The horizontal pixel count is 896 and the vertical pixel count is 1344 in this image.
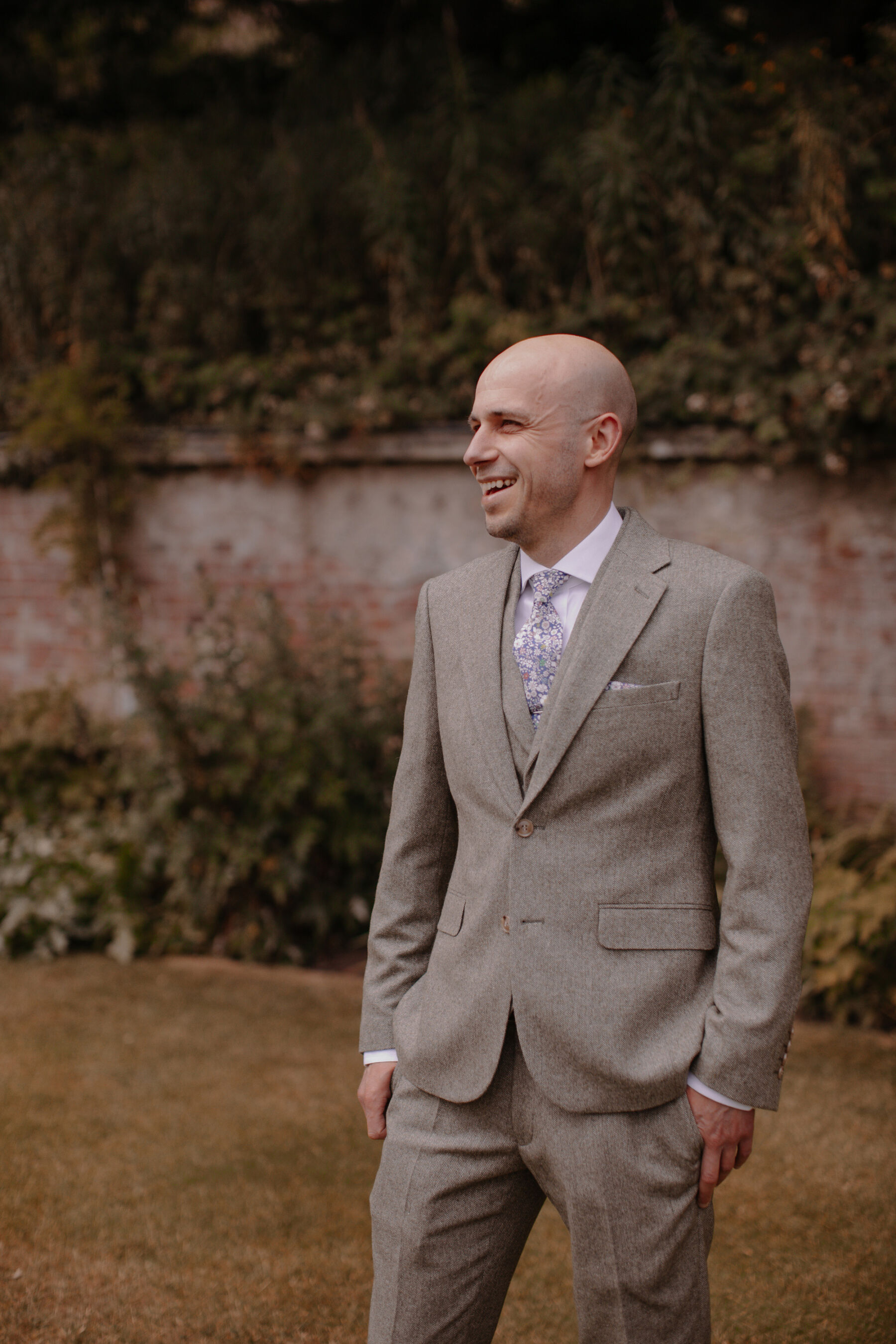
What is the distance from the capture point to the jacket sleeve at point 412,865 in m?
1.87

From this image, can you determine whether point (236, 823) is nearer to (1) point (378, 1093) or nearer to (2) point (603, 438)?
(1) point (378, 1093)

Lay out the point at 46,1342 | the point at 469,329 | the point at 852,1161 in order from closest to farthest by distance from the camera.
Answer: the point at 46,1342 → the point at 852,1161 → the point at 469,329

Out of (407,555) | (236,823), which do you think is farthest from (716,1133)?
(407,555)

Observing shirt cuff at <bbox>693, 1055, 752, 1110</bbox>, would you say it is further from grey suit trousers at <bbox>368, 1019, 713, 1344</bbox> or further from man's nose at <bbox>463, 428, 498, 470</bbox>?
man's nose at <bbox>463, 428, 498, 470</bbox>

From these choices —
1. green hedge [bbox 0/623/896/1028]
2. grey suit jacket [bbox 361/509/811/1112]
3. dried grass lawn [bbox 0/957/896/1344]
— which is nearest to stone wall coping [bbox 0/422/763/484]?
green hedge [bbox 0/623/896/1028]

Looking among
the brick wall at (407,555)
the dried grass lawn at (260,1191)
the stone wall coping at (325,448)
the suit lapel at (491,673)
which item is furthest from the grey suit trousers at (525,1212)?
the stone wall coping at (325,448)

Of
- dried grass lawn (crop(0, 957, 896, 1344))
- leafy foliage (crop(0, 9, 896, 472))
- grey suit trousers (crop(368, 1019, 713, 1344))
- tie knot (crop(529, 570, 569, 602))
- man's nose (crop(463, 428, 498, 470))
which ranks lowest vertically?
dried grass lawn (crop(0, 957, 896, 1344))

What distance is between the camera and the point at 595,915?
63.3 inches

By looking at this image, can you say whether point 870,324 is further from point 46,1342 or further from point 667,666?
point 46,1342

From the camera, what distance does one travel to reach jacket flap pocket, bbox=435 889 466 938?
177 centimetres

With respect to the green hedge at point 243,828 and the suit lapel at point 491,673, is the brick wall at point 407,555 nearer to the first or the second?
the green hedge at point 243,828

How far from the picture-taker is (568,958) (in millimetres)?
1612

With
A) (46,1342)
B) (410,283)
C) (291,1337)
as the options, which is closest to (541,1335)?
(291,1337)

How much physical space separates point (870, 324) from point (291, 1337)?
17.0 ft
